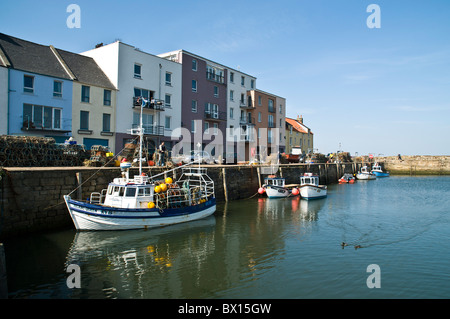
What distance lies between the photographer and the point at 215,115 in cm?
4088

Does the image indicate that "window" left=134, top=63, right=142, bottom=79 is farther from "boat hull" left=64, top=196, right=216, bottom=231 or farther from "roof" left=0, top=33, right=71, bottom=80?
"boat hull" left=64, top=196, right=216, bottom=231

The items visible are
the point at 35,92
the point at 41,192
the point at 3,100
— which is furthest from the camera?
the point at 35,92

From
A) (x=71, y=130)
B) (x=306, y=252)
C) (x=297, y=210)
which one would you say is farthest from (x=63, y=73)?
(x=306, y=252)

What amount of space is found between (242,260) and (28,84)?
22893mm

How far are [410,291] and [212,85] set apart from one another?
34969 millimetres

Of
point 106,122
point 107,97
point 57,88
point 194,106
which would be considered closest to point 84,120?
point 106,122

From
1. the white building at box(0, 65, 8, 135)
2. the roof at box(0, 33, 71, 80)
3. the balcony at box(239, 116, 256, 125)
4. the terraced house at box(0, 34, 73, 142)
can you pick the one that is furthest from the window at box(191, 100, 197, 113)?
the white building at box(0, 65, 8, 135)

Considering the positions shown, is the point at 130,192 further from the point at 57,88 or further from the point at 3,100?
the point at 57,88

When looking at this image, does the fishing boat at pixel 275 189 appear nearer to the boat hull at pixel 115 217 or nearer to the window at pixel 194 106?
the window at pixel 194 106

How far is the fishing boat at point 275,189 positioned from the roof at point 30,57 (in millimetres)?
20286

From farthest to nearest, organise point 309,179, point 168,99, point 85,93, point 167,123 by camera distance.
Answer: point 168,99
point 167,123
point 309,179
point 85,93

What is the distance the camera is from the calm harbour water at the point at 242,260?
966cm

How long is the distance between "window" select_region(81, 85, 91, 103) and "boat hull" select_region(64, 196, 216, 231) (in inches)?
627

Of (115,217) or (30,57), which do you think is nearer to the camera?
(115,217)
